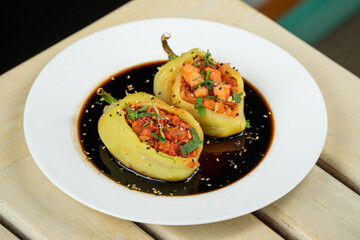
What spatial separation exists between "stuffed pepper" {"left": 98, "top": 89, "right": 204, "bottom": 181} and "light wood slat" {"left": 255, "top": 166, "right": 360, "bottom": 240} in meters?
0.32

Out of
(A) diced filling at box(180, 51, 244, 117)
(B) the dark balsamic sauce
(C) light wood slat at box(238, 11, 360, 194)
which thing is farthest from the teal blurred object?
(A) diced filling at box(180, 51, 244, 117)

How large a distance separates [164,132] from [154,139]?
0.04 metres

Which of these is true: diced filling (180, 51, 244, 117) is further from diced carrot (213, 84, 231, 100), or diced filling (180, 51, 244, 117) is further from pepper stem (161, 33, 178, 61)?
pepper stem (161, 33, 178, 61)

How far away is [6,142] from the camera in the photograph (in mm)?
1855

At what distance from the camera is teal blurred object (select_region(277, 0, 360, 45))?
3678 millimetres

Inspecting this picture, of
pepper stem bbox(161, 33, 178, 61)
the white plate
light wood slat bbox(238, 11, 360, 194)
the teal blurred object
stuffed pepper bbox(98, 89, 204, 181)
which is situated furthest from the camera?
the teal blurred object

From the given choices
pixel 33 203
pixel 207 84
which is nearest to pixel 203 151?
pixel 207 84

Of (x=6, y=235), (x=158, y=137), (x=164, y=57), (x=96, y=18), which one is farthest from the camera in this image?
(x=96, y=18)

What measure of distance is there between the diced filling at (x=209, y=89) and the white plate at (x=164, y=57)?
0.57ft

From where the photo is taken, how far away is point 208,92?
75.1 inches

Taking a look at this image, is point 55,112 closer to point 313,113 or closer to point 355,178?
point 313,113

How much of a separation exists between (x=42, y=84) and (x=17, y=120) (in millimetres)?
183

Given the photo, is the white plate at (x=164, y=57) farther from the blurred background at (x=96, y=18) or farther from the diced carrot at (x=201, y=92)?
the blurred background at (x=96, y=18)

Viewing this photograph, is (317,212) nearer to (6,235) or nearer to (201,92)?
(201,92)
